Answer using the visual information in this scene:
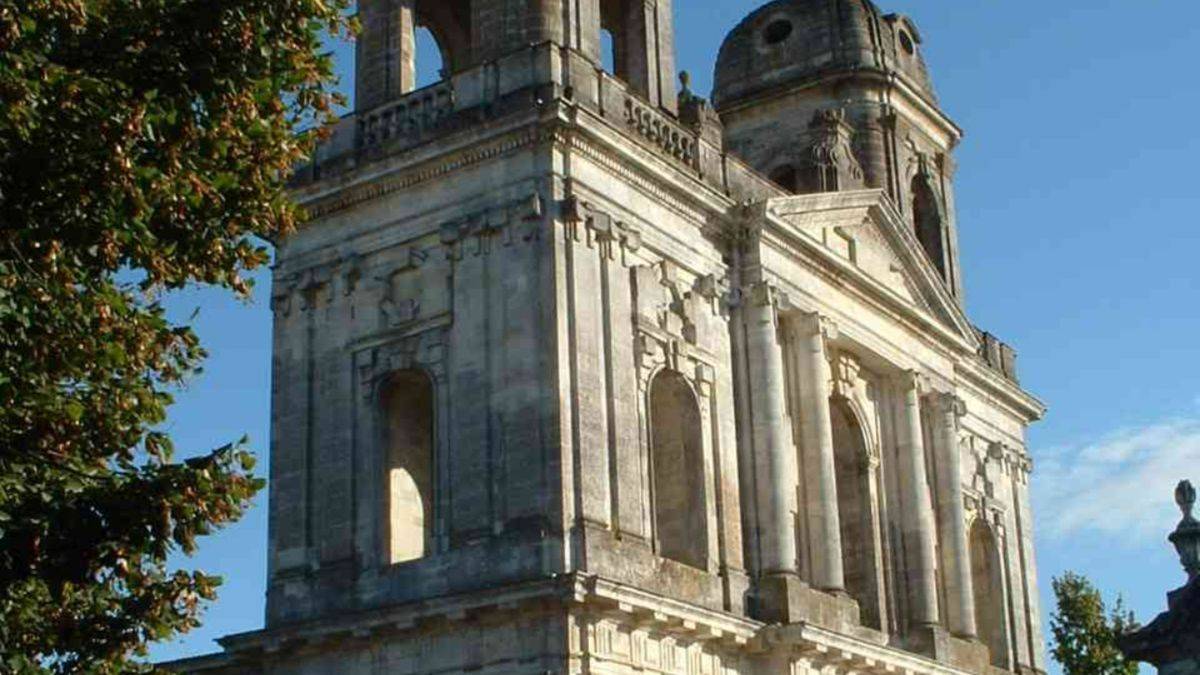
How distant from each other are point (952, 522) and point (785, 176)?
7.00 meters

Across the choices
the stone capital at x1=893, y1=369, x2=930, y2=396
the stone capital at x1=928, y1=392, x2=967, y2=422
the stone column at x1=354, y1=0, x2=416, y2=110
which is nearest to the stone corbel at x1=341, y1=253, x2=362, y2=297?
the stone column at x1=354, y1=0, x2=416, y2=110

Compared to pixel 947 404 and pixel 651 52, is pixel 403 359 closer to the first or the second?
pixel 651 52

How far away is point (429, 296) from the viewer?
25297 millimetres

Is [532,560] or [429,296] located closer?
[532,560]

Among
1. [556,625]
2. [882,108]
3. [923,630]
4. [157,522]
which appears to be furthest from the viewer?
[882,108]

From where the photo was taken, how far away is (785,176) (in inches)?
1346

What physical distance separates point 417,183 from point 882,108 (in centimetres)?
1182

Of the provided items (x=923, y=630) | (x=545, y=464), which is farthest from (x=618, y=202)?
(x=923, y=630)

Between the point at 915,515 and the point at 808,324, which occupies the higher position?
the point at 808,324

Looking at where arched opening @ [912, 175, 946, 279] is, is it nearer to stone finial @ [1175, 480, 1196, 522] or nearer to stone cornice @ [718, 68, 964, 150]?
stone cornice @ [718, 68, 964, 150]

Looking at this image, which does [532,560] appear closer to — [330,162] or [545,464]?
[545,464]

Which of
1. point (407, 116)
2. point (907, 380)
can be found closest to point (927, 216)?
point (907, 380)

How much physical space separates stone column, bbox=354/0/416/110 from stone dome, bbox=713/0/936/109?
8.87 meters

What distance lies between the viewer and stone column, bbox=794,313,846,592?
88.0 feet
